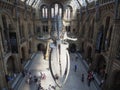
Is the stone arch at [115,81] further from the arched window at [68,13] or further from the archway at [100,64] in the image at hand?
the arched window at [68,13]

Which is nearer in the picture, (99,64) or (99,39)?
(99,39)

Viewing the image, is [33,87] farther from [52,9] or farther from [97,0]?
[52,9]

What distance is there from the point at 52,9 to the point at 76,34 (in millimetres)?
8201

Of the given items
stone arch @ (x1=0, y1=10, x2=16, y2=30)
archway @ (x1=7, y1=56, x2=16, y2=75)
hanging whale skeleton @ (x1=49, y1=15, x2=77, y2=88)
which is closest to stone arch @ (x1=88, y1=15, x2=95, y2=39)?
stone arch @ (x1=0, y1=10, x2=16, y2=30)

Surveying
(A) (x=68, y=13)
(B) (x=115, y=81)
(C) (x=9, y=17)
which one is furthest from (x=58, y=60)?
(A) (x=68, y=13)

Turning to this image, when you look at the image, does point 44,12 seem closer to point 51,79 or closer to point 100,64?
point 51,79

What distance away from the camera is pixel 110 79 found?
12.0 meters

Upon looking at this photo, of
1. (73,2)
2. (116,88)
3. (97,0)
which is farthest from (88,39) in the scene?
(73,2)

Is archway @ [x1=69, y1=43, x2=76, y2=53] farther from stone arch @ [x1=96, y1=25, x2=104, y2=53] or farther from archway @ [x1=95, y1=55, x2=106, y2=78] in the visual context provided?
stone arch @ [x1=96, y1=25, x2=104, y2=53]

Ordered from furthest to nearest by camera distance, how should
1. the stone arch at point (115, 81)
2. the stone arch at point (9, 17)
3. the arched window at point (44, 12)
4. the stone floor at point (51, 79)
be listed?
the arched window at point (44, 12) → the stone floor at point (51, 79) → the stone arch at point (9, 17) → the stone arch at point (115, 81)

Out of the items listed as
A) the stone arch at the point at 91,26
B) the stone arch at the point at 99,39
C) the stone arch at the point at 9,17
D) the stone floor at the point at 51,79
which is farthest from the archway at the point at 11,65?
the stone arch at the point at 91,26

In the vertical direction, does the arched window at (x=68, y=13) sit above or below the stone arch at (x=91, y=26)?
above

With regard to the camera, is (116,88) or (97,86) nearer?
(116,88)

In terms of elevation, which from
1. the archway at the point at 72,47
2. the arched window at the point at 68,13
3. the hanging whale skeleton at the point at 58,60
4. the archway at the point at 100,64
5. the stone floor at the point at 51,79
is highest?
the arched window at the point at 68,13
